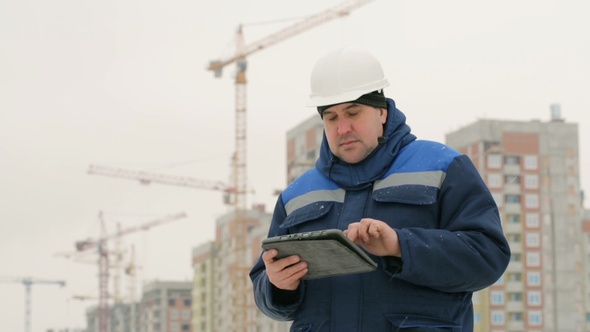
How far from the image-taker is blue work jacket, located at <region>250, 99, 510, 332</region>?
11.3 feet

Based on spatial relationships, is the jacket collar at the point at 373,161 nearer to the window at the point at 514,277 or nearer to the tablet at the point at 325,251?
the tablet at the point at 325,251

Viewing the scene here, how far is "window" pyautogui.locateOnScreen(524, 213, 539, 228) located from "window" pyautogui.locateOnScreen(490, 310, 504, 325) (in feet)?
28.3

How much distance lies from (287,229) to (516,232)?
4189 inches

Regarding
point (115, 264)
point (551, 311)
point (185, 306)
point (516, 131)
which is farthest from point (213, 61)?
point (185, 306)

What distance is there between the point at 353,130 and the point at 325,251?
49 cm

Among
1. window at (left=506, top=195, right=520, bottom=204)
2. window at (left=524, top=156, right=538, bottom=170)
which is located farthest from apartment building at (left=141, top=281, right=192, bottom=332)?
window at (left=524, top=156, right=538, bottom=170)

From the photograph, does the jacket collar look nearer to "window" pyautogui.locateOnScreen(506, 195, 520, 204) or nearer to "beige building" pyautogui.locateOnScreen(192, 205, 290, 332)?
"window" pyautogui.locateOnScreen(506, 195, 520, 204)

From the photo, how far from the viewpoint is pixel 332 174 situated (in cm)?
375

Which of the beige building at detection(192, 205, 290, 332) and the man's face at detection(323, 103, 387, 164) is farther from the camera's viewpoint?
the beige building at detection(192, 205, 290, 332)

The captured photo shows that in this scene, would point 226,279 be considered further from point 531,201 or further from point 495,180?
point 531,201

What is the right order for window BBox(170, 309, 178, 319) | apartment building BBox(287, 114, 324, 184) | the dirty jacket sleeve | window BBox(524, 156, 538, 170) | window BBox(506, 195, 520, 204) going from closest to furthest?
the dirty jacket sleeve
window BBox(524, 156, 538, 170)
window BBox(506, 195, 520, 204)
apartment building BBox(287, 114, 324, 184)
window BBox(170, 309, 178, 319)

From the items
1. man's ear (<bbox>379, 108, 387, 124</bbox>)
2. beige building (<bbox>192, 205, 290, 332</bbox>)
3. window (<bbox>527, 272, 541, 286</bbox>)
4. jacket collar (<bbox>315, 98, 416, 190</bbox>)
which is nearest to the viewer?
jacket collar (<bbox>315, 98, 416, 190</bbox>)

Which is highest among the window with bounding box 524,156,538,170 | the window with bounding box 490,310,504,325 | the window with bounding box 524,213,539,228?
the window with bounding box 524,156,538,170

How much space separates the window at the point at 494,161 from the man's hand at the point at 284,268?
105m
